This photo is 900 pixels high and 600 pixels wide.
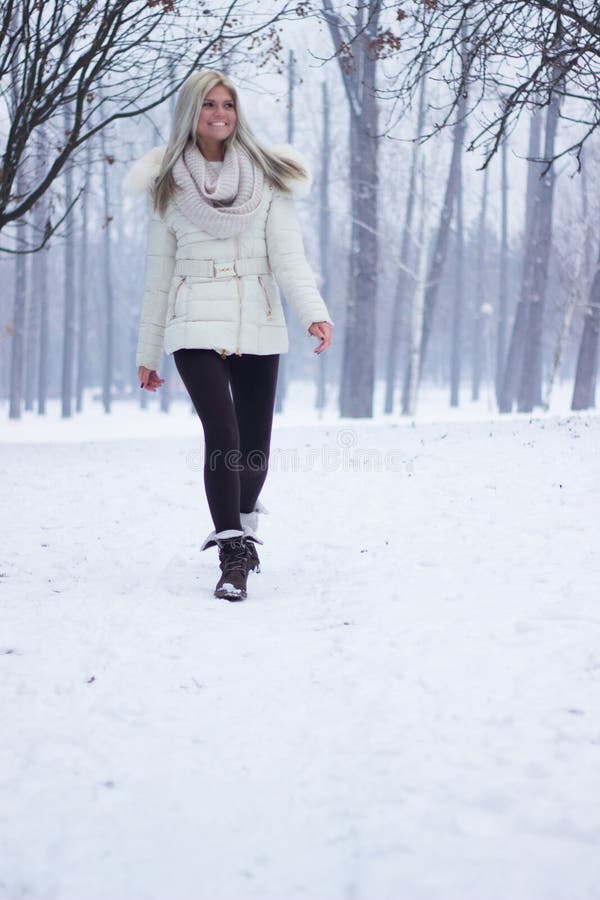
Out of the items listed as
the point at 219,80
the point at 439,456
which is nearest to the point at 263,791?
the point at 219,80

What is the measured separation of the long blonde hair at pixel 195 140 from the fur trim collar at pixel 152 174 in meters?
0.03

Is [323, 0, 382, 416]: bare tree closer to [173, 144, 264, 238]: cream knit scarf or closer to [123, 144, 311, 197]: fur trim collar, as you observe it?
[123, 144, 311, 197]: fur trim collar

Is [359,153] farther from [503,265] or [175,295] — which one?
[175,295]

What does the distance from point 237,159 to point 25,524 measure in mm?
3199

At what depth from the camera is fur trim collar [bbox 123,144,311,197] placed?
3818 millimetres

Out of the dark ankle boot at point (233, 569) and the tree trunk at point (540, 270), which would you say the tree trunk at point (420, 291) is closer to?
the tree trunk at point (540, 270)

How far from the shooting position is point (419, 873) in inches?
61.1

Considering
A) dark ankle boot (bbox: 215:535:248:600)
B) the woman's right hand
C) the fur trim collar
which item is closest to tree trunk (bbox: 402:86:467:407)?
the fur trim collar

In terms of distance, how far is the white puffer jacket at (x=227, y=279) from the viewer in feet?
12.3

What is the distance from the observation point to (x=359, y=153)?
16.7 metres

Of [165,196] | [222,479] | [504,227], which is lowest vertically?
[222,479]

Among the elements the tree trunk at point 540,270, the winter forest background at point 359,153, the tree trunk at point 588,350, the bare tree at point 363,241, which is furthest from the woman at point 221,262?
the tree trunk at point 540,270

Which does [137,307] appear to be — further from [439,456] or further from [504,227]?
[439,456]

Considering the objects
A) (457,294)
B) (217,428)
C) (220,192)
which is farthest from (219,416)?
(457,294)
